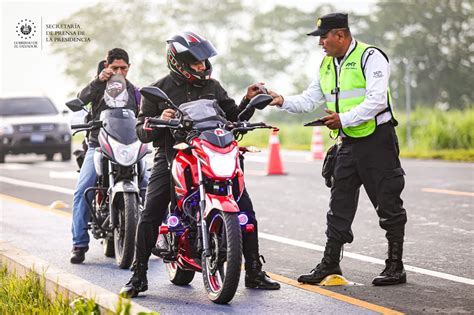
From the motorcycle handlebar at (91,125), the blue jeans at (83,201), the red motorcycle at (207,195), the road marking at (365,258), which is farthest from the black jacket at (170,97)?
the road marking at (365,258)

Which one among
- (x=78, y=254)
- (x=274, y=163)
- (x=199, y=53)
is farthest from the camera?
(x=274, y=163)

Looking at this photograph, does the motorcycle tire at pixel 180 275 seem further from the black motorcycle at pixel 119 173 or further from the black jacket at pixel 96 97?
the black jacket at pixel 96 97

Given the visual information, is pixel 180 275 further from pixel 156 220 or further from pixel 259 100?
pixel 259 100

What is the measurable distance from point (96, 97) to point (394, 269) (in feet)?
10.5

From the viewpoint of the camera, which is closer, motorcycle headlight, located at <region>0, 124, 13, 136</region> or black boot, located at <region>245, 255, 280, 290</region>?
black boot, located at <region>245, 255, 280, 290</region>

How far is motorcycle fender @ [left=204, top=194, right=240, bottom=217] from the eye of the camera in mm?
7186

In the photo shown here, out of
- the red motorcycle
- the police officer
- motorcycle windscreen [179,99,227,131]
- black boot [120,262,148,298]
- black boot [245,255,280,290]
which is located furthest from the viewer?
the police officer

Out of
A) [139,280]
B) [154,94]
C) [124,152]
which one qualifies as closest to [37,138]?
[124,152]

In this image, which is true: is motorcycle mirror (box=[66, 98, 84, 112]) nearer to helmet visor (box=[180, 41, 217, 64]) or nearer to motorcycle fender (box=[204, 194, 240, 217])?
helmet visor (box=[180, 41, 217, 64])

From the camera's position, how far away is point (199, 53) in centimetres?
766

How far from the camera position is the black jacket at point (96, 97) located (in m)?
9.70

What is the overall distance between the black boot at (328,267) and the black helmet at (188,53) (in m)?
1.64

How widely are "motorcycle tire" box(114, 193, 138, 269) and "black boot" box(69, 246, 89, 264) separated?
0.53 metres

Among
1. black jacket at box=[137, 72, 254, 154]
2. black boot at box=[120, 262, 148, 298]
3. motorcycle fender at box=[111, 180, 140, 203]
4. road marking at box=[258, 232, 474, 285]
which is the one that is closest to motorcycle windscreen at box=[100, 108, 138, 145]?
motorcycle fender at box=[111, 180, 140, 203]
